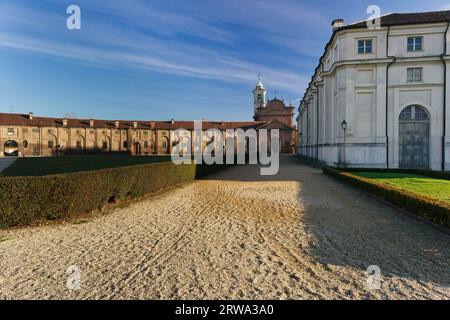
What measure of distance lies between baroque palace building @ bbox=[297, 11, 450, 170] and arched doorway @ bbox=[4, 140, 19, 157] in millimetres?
70629

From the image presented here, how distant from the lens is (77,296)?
3.39 meters

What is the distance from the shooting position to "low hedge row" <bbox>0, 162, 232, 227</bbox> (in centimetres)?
636

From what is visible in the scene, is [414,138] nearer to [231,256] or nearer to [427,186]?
[427,186]

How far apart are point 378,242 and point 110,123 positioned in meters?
76.8

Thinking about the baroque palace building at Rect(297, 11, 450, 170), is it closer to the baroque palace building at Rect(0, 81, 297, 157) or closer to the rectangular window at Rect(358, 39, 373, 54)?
the rectangular window at Rect(358, 39, 373, 54)

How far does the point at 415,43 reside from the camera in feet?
70.6

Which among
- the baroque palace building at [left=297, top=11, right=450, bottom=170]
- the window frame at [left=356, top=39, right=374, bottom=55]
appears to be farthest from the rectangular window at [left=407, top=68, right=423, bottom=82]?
the window frame at [left=356, top=39, right=374, bottom=55]

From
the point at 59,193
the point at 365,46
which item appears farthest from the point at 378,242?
the point at 365,46

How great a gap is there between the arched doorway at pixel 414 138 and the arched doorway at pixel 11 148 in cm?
7487

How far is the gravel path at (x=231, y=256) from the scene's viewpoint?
11.6ft

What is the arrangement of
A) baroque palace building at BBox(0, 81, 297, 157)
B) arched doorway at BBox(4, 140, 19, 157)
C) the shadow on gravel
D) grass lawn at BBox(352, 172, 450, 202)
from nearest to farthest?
1. the shadow on gravel
2. grass lawn at BBox(352, 172, 450, 202)
3. arched doorway at BBox(4, 140, 19, 157)
4. baroque palace building at BBox(0, 81, 297, 157)

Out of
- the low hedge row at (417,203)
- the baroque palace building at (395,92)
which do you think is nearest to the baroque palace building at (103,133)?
the baroque palace building at (395,92)

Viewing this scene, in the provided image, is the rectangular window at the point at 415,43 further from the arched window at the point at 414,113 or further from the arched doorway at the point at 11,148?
the arched doorway at the point at 11,148

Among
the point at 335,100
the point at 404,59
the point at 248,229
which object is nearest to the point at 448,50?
the point at 404,59
